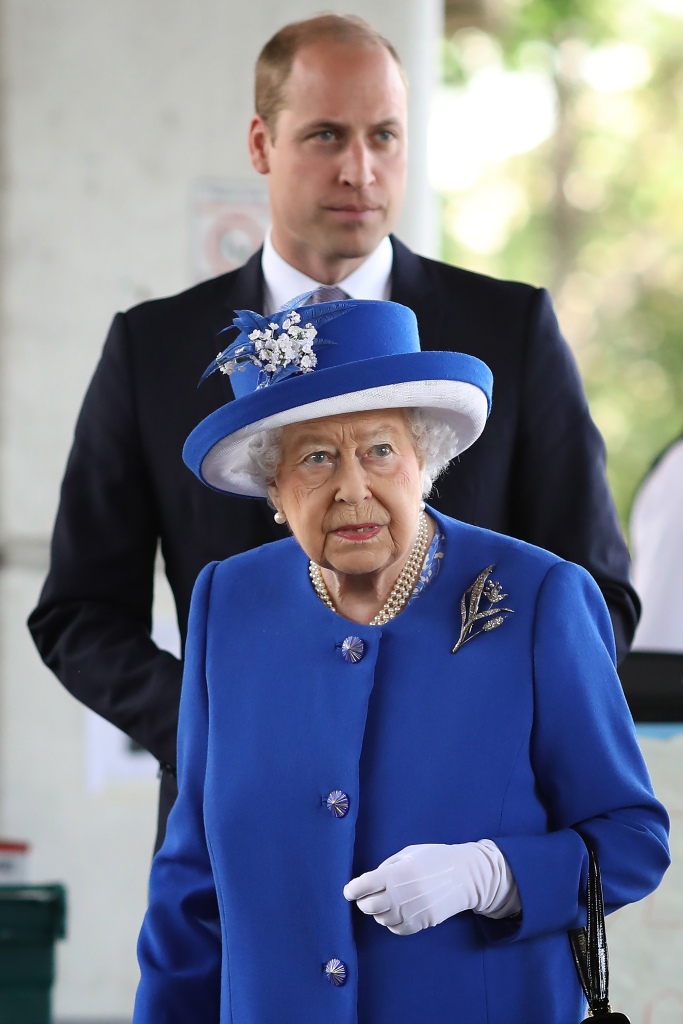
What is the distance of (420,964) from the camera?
1.77m

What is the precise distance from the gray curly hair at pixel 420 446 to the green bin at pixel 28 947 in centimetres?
178

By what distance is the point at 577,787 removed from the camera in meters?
1.76

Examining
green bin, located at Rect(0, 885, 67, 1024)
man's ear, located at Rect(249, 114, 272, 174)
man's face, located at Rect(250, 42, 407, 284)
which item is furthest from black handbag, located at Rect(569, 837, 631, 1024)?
green bin, located at Rect(0, 885, 67, 1024)

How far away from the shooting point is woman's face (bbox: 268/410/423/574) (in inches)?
69.3

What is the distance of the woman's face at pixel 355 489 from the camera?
5.77 ft

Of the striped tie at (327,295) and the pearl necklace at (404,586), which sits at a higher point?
the striped tie at (327,295)

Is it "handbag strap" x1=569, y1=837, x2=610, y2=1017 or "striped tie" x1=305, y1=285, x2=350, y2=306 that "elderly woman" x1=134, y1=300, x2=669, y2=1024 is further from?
"striped tie" x1=305, y1=285, x2=350, y2=306

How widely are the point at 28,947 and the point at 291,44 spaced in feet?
6.85

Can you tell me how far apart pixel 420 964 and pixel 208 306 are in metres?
1.14

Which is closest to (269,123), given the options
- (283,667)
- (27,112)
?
(283,667)

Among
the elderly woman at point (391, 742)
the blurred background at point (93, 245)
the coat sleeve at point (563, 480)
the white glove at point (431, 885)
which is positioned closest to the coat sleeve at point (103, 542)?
the elderly woman at point (391, 742)

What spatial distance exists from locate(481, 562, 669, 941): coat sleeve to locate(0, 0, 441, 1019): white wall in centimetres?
240

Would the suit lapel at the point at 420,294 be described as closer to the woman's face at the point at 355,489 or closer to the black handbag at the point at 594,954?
the woman's face at the point at 355,489

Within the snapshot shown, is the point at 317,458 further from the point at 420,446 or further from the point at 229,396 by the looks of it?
the point at 229,396
